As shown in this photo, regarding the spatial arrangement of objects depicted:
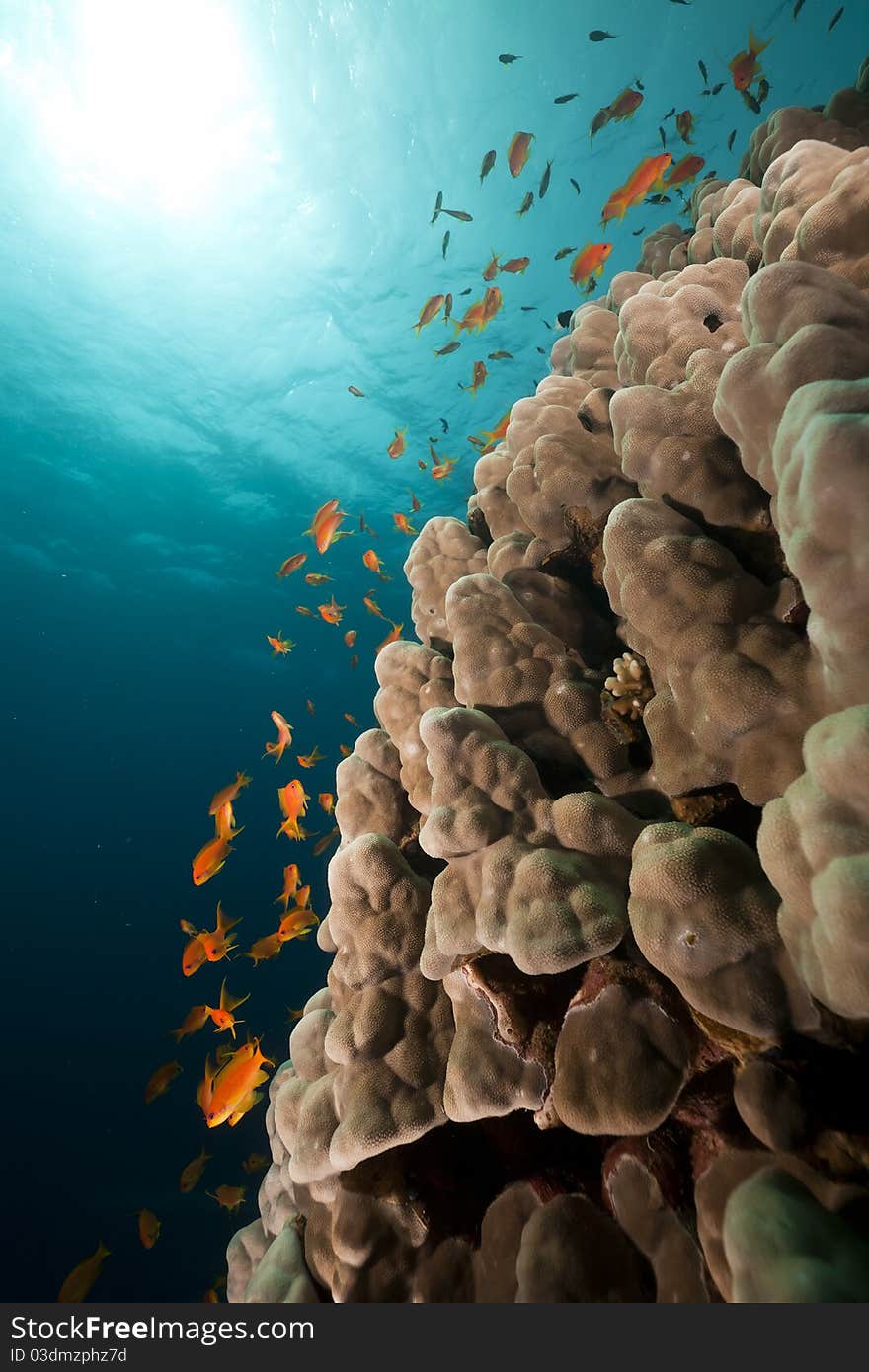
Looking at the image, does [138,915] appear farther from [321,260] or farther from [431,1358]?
[431,1358]

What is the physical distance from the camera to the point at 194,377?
22172 mm

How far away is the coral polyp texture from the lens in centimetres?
146

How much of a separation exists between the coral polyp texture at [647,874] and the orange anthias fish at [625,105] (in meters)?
2.39

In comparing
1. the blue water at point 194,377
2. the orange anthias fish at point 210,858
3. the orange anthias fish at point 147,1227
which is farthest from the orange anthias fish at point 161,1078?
the blue water at point 194,377

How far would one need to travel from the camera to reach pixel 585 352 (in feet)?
14.1

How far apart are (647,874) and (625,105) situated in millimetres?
6679

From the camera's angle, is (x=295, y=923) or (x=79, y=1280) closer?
(x=295, y=923)

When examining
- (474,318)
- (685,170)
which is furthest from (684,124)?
(474,318)

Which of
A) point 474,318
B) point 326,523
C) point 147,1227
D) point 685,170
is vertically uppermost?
point 685,170

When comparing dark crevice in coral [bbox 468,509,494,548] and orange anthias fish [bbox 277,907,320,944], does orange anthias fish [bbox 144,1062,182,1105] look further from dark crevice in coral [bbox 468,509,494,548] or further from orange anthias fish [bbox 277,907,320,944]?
dark crevice in coral [bbox 468,509,494,548]

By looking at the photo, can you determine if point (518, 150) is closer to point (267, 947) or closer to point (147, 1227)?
point (267, 947)

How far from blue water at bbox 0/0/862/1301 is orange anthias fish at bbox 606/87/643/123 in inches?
501

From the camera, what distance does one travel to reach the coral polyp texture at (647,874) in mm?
1456

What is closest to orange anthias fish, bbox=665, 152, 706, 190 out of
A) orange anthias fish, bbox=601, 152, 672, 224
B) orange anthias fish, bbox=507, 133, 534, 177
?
orange anthias fish, bbox=601, 152, 672, 224
